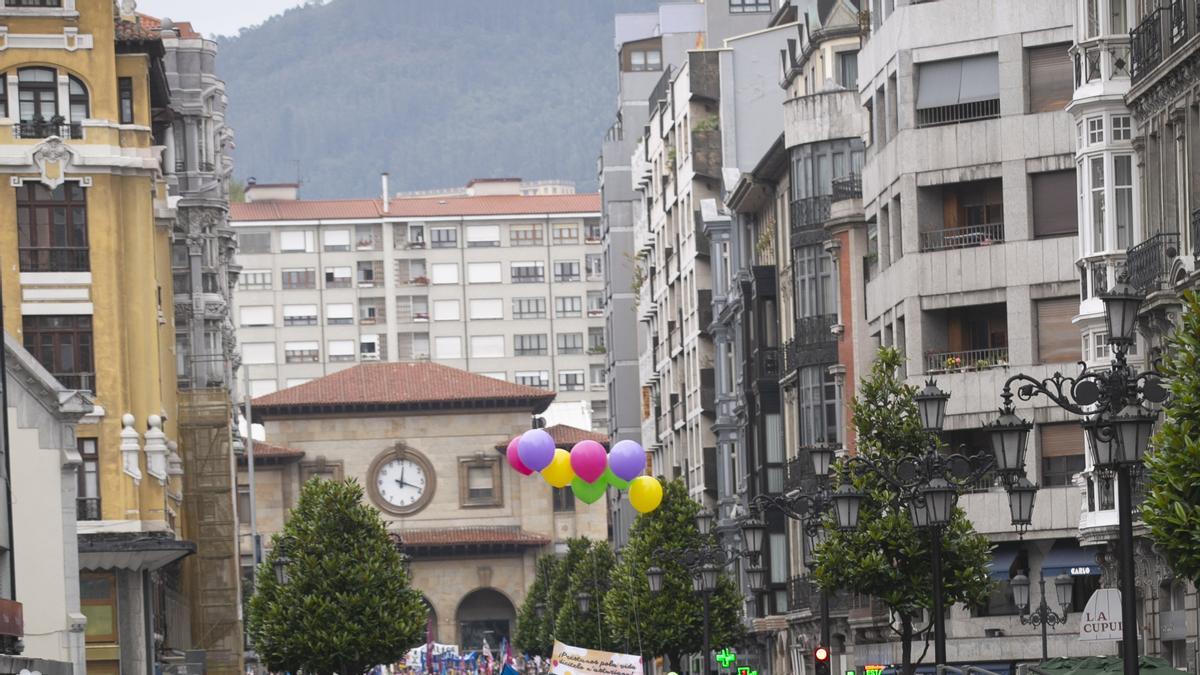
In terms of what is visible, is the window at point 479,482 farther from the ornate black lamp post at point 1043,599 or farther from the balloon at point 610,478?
the ornate black lamp post at point 1043,599

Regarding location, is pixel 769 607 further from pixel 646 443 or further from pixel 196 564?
pixel 646 443

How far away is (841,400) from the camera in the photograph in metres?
74.5

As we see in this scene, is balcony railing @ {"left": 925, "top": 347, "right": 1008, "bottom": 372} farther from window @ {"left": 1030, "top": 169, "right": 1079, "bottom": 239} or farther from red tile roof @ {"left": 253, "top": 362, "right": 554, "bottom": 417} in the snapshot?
red tile roof @ {"left": 253, "top": 362, "right": 554, "bottom": 417}

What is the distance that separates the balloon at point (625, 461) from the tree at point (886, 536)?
22571mm

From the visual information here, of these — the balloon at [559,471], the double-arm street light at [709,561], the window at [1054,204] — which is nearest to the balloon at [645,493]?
the balloon at [559,471]

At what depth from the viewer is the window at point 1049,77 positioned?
5941cm

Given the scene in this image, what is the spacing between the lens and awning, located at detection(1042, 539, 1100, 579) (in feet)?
196

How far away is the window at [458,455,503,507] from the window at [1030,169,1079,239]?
4117 inches

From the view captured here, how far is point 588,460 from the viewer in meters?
71.3

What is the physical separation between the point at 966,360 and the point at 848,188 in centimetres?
1175

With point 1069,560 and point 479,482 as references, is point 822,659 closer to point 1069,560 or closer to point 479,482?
point 1069,560

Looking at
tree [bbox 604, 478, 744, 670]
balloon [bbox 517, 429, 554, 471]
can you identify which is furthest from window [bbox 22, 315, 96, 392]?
tree [bbox 604, 478, 744, 670]

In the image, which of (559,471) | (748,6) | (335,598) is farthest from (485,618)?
(559,471)

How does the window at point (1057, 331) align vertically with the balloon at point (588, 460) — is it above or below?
above
